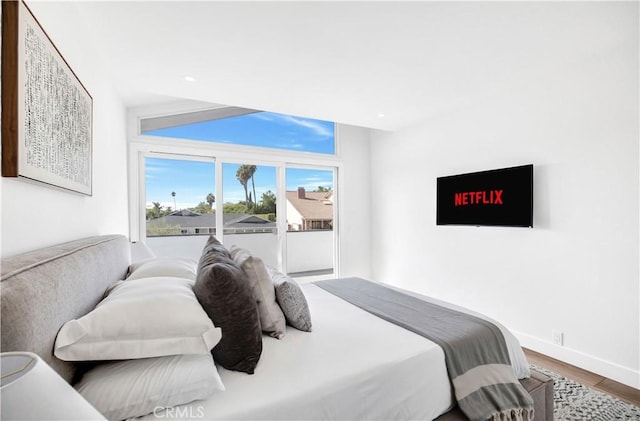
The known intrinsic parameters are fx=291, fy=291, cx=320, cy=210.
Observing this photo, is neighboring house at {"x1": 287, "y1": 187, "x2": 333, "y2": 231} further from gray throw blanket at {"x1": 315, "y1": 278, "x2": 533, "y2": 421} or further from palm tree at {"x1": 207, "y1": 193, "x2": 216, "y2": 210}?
gray throw blanket at {"x1": 315, "y1": 278, "x2": 533, "y2": 421}

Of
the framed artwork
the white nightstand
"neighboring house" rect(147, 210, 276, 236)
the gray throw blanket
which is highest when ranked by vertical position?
the framed artwork

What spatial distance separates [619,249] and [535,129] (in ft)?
3.90

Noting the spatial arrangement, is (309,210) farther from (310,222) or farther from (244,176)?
(244,176)

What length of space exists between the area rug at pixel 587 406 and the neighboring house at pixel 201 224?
336 cm

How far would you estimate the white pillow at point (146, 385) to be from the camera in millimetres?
871

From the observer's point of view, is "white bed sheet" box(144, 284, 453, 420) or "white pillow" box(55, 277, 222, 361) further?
"white bed sheet" box(144, 284, 453, 420)

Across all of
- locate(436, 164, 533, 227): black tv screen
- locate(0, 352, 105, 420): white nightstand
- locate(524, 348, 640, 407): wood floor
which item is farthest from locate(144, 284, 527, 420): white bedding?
locate(436, 164, 533, 227): black tv screen

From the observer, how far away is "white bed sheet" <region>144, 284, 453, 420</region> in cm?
99

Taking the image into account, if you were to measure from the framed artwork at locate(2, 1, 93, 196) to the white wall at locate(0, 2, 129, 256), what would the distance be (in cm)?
8

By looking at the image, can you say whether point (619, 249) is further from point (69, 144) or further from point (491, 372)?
point (69, 144)

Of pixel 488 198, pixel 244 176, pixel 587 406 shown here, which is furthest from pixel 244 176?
pixel 587 406

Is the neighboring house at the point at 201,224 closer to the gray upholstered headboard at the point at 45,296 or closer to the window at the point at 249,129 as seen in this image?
the window at the point at 249,129

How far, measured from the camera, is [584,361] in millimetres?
2391

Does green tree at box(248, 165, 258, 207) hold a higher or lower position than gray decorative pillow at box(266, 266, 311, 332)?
higher
